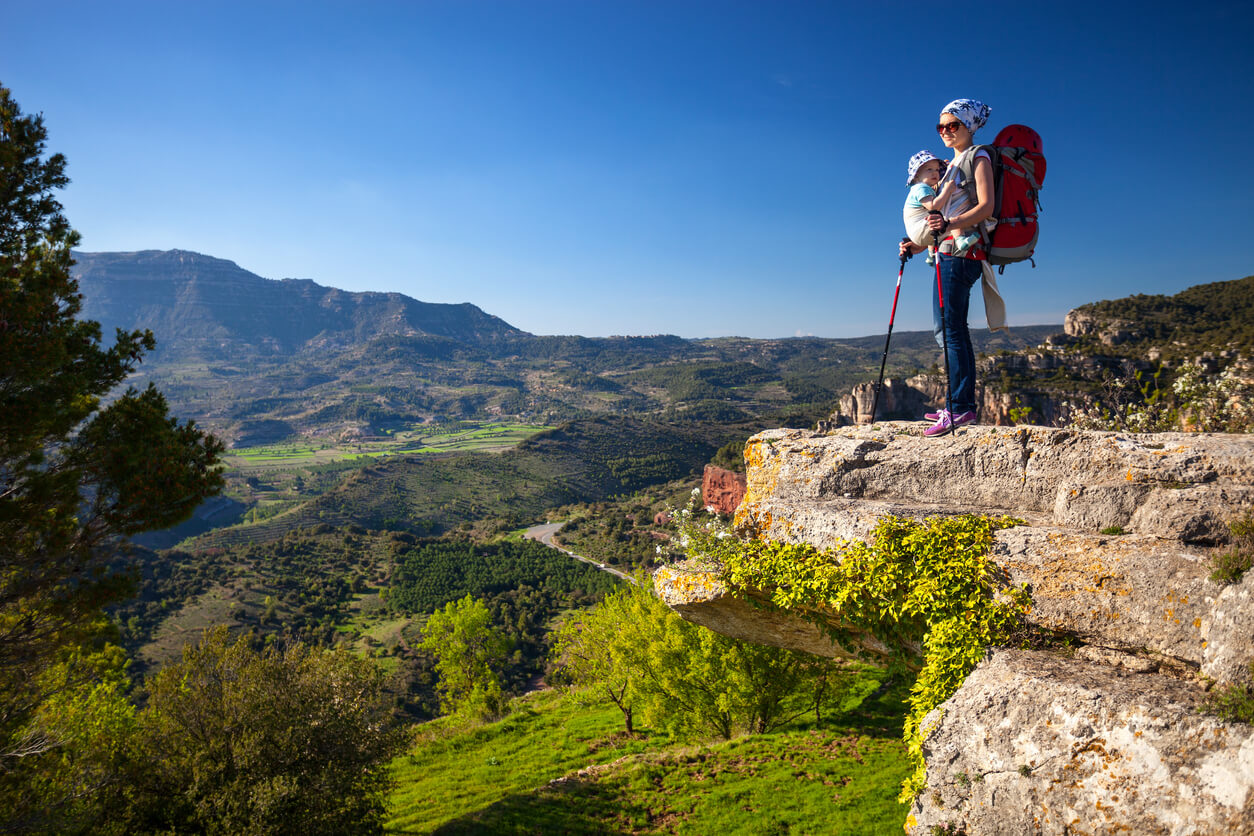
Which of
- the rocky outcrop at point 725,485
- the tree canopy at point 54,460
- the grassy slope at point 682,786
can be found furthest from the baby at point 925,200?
the rocky outcrop at point 725,485

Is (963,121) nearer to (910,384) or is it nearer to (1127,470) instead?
(1127,470)

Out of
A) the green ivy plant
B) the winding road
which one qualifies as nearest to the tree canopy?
the green ivy plant

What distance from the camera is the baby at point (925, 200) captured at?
6.05 metres

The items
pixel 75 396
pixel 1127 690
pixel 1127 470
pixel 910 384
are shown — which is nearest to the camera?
pixel 1127 690

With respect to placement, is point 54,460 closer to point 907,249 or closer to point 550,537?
point 907,249

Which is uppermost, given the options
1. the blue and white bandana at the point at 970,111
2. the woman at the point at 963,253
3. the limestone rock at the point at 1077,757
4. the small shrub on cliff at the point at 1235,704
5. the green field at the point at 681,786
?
the blue and white bandana at the point at 970,111

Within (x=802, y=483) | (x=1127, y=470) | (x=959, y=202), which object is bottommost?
(x=802, y=483)

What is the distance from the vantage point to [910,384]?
86938 millimetres

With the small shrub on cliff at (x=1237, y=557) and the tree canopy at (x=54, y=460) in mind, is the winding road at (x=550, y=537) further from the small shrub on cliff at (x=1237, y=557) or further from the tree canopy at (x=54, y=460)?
the small shrub on cliff at (x=1237, y=557)

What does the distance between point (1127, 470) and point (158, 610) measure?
101505 mm

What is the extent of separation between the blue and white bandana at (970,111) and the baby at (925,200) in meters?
0.46

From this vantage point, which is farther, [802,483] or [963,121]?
[802,483]

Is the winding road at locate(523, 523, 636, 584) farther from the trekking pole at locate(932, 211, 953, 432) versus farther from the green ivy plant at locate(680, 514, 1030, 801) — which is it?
the trekking pole at locate(932, 211, 953, 432)

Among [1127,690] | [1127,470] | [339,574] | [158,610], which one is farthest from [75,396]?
[339,574]
